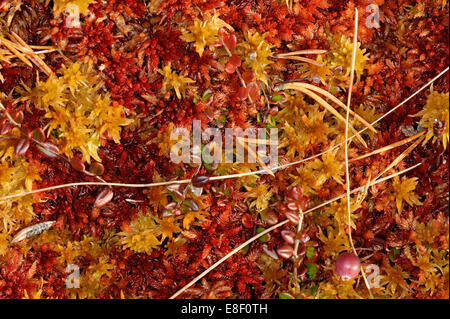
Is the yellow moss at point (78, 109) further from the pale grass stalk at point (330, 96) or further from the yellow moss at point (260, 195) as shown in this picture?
the pale grass stalk at point (330, 96)

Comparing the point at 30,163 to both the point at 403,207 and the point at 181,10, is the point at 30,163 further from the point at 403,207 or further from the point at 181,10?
the point at 403,207

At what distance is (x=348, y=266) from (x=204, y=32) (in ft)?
3.85

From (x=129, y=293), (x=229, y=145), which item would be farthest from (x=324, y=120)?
(x=129, y=293)

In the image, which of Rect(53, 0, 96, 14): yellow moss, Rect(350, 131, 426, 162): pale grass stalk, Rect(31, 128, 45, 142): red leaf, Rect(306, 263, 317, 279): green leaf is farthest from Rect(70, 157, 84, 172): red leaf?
Rect(350, 131, 426, 162): pale grass stalk

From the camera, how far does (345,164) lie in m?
2.10

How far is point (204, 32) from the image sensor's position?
6.58ft

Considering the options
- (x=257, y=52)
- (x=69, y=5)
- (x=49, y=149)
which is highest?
(x=69, y=5)

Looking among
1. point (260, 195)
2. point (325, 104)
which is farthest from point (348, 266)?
point (325, 104)

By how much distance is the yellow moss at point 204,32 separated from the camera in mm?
2014

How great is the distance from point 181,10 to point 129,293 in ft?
4.20

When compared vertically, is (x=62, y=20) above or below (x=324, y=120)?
above

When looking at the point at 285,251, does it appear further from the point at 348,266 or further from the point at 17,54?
the point at 17,54

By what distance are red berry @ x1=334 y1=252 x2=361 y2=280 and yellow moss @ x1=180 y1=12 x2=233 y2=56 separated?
3.54 feet

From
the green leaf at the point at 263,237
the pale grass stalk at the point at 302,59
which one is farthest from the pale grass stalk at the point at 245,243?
the pale grass stalk at the point at 302,59
